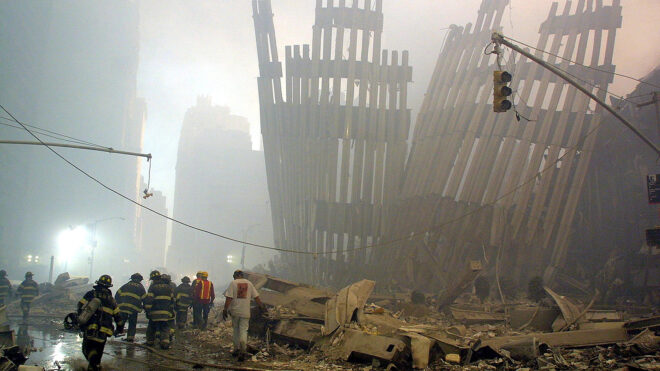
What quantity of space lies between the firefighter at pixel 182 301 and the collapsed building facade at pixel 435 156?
10.1 meters

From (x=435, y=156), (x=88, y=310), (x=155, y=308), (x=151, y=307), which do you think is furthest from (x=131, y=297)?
(x=435, y=156)

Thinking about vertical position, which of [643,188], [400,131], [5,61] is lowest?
[643,188]

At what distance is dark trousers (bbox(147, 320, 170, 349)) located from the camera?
9.30 metres

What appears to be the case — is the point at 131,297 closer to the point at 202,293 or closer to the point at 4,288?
the point at 202,293

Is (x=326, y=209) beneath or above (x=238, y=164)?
beneath

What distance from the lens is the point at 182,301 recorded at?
11.7 m

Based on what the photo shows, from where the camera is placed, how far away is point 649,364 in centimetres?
563

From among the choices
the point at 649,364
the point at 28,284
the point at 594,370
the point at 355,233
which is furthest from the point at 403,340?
the point at 355,233

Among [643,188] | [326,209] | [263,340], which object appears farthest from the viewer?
[326,209]

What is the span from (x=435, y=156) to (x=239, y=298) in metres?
17.0

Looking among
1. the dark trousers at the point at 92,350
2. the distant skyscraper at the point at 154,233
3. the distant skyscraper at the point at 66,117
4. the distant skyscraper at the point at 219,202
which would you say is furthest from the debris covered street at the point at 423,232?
the distant skyscraper at the point at 154,233

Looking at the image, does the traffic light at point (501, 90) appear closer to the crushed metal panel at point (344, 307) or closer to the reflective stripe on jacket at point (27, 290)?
the crushed metal panel at point (344, 307)

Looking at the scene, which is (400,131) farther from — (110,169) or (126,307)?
(110,169)

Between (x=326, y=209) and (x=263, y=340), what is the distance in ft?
50.4
